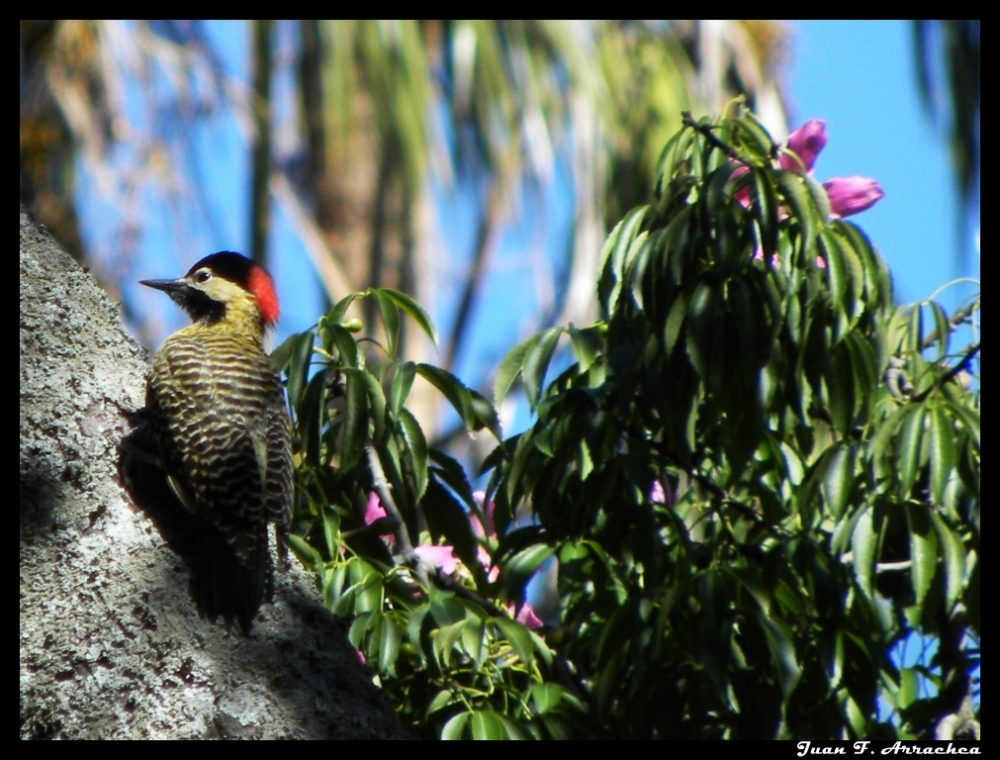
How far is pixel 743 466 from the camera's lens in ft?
8.95

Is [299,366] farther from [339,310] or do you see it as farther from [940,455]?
[940,455]

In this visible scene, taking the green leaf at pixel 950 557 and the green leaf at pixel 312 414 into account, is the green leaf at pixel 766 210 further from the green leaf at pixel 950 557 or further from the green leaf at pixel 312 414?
the green leaf at pixel 312 414

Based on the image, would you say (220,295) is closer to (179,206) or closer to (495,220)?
(179,206)

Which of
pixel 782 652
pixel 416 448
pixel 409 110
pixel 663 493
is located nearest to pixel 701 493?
pixel 663 493

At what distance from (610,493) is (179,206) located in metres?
6.25

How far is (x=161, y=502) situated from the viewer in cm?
263

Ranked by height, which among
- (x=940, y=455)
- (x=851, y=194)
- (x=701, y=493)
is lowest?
(x=940, y=455)

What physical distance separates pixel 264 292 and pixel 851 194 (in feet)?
6.40

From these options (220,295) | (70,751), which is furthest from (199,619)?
(220,295)

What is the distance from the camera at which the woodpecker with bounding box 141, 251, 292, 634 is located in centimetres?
249

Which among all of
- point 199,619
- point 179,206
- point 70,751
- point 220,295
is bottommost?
point 70,751

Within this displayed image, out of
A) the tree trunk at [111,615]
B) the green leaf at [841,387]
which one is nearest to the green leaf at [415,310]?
the tree trunk at [111,615]

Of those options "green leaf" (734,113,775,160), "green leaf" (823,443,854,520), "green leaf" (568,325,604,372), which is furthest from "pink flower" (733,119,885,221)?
"green leaf" (823,443,854,520)

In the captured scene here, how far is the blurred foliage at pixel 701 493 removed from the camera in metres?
2.61
